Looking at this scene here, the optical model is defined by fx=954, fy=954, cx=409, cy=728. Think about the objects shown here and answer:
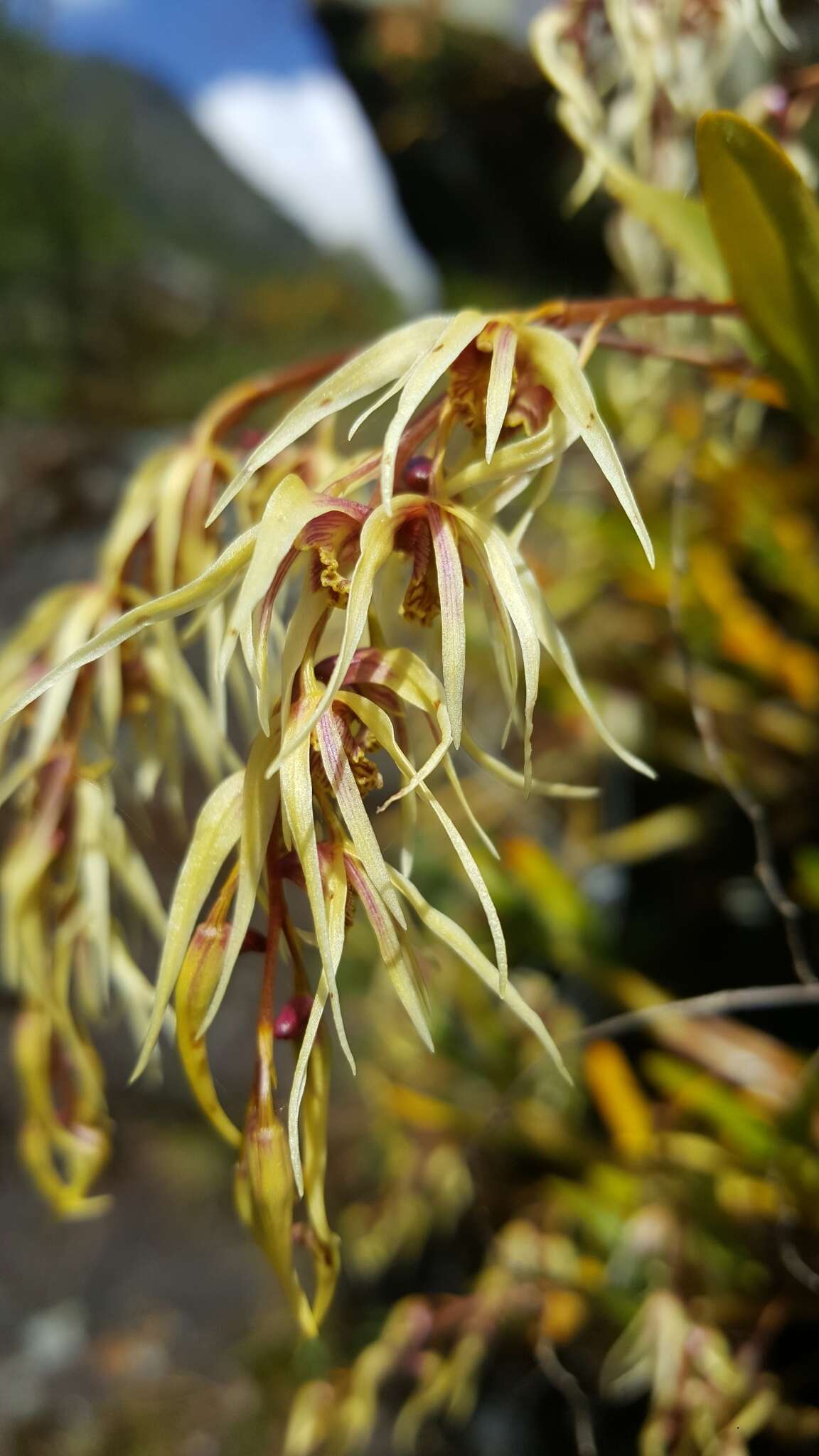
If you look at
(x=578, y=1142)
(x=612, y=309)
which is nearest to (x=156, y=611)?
(x=612, y=309)

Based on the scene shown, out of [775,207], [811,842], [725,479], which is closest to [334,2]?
[725,479]

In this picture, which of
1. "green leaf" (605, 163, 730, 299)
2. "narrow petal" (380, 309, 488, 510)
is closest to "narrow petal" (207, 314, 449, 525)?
"narrow petal" (380, 309, 488, 510)

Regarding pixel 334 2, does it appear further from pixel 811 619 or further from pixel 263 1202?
pixel 263 1202

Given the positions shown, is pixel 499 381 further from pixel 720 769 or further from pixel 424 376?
pixel 720 769

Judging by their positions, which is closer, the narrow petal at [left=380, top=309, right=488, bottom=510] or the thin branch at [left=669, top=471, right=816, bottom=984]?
the narrow petal at [left=380, top=309, right=488, bottom=510]

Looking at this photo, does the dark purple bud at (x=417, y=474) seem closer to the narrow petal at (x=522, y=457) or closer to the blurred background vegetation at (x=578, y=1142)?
the narrow petal at (x=522, y=457)

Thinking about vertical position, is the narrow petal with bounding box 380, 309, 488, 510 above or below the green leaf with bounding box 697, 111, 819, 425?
above

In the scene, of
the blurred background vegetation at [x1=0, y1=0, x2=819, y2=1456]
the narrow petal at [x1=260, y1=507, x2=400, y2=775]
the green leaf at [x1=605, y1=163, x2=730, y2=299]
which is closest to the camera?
the narrow petal at [x1=260, y1=507, x2=400, y2=775]

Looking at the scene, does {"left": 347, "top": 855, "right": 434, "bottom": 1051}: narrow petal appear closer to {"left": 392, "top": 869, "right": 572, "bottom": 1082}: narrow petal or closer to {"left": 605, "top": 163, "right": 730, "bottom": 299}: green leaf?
{"left": 392, "top": 869, "right": 572, "bottom": 1082}: narrow petal
